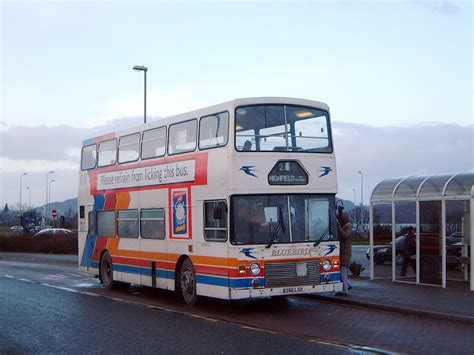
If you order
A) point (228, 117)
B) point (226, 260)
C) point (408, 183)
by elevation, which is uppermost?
point (228, 117)

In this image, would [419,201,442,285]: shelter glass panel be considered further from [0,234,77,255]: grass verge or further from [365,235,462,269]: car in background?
[0,234,77,255]: grass verge

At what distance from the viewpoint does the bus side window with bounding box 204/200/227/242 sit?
14.8 metres

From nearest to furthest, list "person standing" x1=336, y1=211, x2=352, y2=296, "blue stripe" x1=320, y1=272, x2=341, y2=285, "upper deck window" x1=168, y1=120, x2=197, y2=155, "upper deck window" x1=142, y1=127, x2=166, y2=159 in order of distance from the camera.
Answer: "blue stripe" x1=320, y1=272, x2=341, y2=285 → "upper deck window" x1=168, y1=120, x2=197, y2=155 → "person standing" x1=336, y1=211, x2=352, y2=296 → "upper deck window" x1=142, y1=127, x2=166, y2=159

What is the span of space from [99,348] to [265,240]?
4672mm

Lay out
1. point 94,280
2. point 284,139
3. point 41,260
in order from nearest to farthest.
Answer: point 284,139 → point 94,280 → point 41,260

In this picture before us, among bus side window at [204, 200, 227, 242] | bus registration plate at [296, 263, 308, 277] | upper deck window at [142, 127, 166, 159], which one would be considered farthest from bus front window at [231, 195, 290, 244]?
upper deck window at [142, 127, 166, 159]

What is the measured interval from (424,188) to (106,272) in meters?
9.10

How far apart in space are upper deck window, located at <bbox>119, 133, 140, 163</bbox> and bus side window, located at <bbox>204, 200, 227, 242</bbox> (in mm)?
4172

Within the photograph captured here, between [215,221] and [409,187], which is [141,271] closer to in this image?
[215,221]

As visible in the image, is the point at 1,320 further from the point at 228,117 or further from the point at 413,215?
the point at 413,215

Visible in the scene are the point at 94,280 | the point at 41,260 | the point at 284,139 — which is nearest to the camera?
the point at 284,139

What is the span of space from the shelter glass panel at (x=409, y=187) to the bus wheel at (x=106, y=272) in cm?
811

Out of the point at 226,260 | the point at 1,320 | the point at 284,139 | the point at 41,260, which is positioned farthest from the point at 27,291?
the point at 41,260

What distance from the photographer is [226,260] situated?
1466 cm
